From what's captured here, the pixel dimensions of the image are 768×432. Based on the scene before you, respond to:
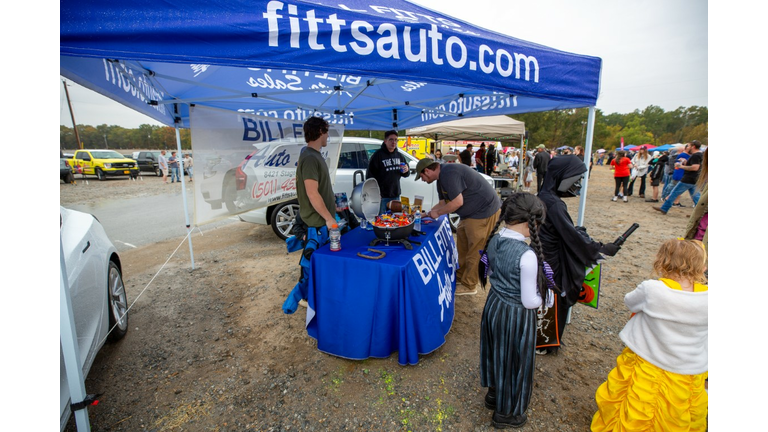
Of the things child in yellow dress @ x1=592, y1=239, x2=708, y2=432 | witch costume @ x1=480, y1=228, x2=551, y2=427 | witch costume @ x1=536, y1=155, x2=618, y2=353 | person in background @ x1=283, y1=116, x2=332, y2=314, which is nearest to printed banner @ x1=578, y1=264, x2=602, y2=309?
witch costume @ x1=536, y1=155, x2=618, y2=353

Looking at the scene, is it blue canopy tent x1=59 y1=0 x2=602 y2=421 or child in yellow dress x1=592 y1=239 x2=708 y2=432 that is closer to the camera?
blue canopy tent x1=59 y1=0 x2=602 y2=421

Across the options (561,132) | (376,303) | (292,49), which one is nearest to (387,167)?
(376,303)

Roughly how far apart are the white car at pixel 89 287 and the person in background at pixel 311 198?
1.24 meters

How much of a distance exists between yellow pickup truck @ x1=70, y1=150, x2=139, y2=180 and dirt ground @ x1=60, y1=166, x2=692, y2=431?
18324 millimetres

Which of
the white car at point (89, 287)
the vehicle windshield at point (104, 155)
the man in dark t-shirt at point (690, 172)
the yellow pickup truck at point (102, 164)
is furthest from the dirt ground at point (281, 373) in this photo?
the vehicle windshield at point (104, 155)

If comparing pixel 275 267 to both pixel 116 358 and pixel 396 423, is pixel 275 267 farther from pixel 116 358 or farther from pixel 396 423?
pixel 396 423

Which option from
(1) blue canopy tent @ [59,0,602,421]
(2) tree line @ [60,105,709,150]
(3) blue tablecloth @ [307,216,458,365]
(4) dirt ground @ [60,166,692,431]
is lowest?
(4) dirt ground @ [60,166,692,431]

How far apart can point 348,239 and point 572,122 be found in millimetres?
55763

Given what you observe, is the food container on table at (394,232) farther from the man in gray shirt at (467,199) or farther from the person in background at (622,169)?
the person in background at (622,169)

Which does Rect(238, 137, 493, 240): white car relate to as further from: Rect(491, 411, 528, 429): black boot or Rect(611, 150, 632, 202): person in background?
Rect(611, 150, 632, 202): person in background

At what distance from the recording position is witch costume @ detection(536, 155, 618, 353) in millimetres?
2131

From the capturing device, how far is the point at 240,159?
4043 mm

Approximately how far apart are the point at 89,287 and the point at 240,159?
2.25 m

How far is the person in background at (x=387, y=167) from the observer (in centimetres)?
490
